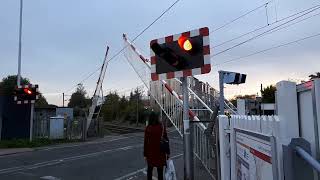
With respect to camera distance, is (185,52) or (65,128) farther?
(65,128)

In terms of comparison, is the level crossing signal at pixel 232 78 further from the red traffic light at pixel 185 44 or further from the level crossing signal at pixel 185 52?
the red traffic light at pixel 185 44

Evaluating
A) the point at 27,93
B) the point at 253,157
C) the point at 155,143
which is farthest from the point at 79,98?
the point at 253,157

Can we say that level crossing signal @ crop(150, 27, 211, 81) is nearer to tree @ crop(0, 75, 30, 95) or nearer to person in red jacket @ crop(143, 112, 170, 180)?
person in red jacket @ crop(143, 112, 170, 180)

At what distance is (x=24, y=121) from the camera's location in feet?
105

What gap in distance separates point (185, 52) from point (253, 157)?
173 inches

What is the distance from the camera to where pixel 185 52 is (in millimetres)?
8672

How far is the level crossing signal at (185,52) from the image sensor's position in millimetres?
8586

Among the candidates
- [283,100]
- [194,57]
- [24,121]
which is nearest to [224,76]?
[194,57]

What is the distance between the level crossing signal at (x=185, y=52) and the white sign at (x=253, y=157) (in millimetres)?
3163

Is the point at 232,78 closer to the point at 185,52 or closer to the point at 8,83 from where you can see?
the point at 185,52

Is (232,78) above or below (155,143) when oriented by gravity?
above

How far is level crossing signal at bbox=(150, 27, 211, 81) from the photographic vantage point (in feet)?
28.2

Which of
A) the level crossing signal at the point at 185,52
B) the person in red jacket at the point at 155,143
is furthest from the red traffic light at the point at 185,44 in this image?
the person in red jacket at the point at 155,143

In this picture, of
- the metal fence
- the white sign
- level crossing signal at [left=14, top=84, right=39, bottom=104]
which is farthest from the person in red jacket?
the metal fence
